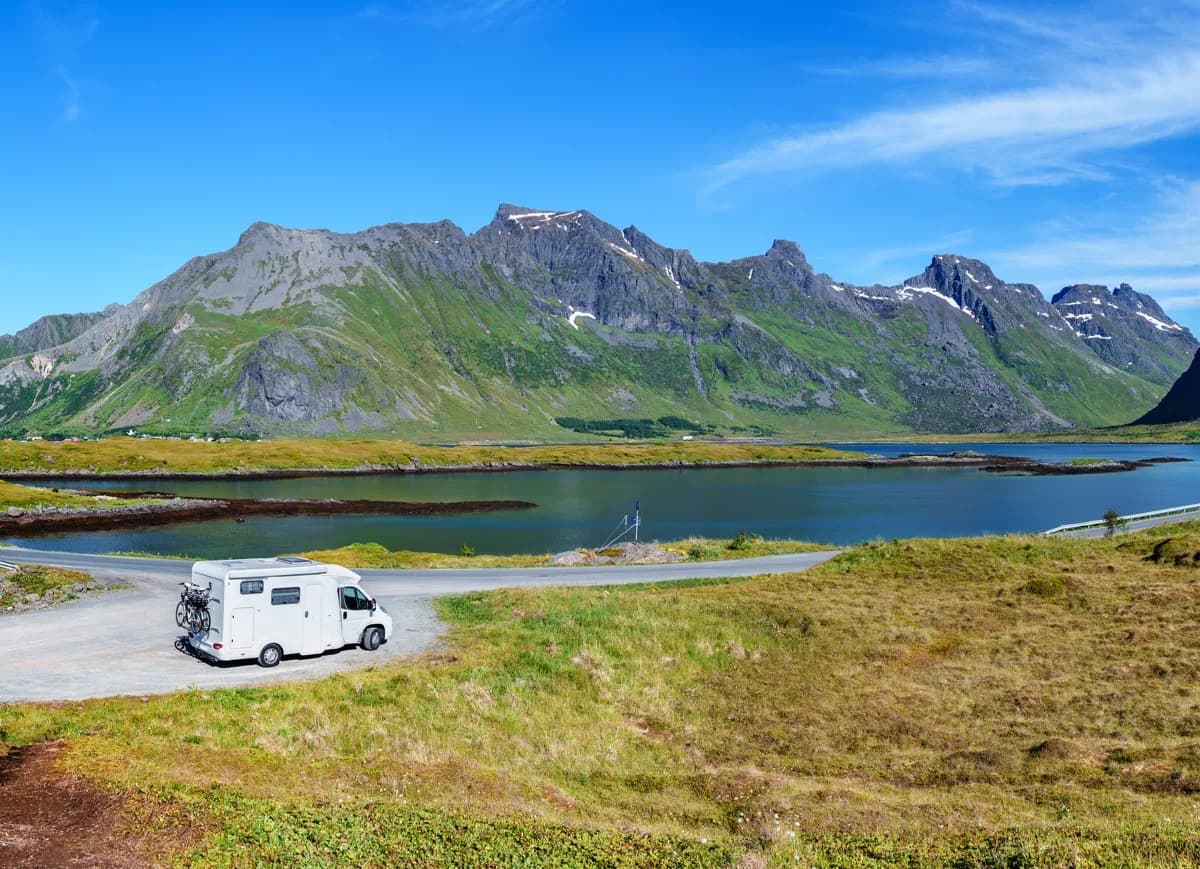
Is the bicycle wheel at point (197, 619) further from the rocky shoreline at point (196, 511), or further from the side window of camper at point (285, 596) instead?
the rocky shoreline at point (196, 511)

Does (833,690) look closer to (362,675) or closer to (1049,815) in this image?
(1049,815)

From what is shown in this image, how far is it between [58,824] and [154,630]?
2189 centimetres

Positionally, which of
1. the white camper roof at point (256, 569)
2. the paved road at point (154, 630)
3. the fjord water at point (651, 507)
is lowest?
the fjord water at point (651, 507)

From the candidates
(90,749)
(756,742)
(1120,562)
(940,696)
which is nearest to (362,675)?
(90,749)

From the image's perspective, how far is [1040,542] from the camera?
54688 millimetres

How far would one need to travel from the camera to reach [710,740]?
23281mm

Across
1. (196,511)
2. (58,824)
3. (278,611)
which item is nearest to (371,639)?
(278,611)

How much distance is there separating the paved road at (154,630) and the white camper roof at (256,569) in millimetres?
3446

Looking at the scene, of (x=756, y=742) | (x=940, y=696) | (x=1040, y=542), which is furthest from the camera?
(x=1040, y=542)

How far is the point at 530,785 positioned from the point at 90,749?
10.4 meters

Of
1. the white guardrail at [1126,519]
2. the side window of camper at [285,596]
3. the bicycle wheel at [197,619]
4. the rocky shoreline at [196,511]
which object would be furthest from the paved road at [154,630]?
the rocky shoreline at [196,511]

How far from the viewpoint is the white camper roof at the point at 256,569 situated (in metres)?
29.0

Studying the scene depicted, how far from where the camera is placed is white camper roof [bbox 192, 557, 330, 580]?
29.0 m

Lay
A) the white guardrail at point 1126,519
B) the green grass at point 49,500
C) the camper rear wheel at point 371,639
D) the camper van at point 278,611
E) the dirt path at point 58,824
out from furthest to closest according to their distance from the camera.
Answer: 1. the green grass at point 49,500
2. the white guardrail at point 1126,519
3. the camper rear wheel at point 371,639
4. the camper van at point 278,611
5. the dirt path at point 58,824
